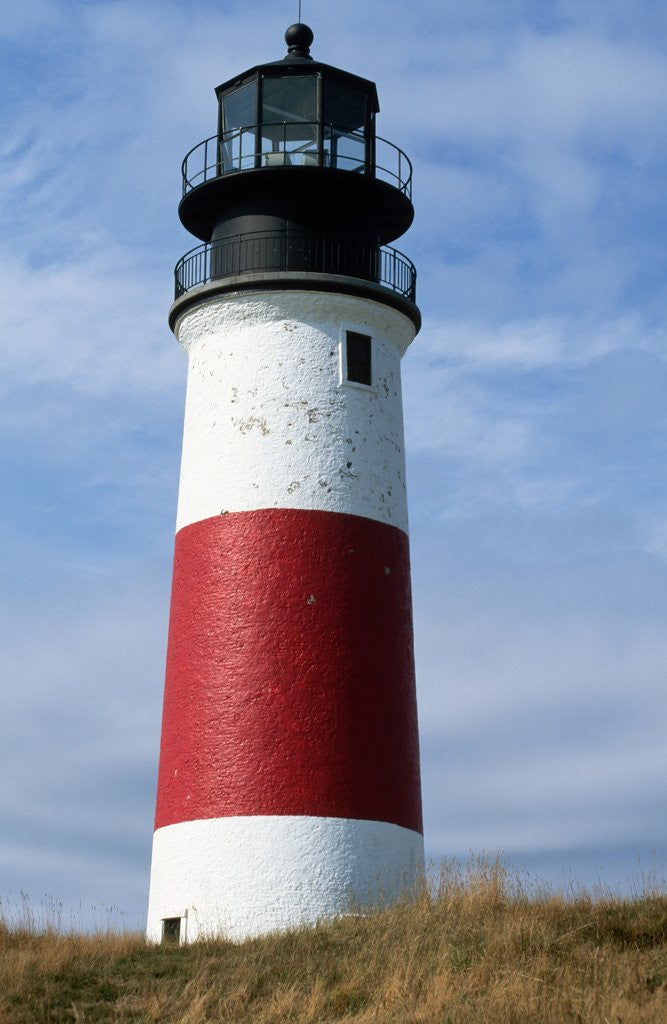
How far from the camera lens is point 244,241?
19156 millimetres

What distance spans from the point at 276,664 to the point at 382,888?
9.36ft

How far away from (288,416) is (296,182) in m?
3.18

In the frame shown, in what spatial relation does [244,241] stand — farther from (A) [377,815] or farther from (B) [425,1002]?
(B) [425,1002]

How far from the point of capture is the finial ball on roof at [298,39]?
2033cm

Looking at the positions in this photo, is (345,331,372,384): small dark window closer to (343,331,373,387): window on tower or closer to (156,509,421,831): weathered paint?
(343,331,373,387): window on tower

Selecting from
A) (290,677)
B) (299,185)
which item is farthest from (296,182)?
(290,677)

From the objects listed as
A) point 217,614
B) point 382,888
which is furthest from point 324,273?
point 382,888

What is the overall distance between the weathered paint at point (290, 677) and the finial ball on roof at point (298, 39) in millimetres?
6774

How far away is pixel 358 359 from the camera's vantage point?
18797 mm

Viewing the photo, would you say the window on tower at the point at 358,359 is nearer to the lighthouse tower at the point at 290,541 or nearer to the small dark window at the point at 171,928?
the lighthouse tower at the point at 290,541

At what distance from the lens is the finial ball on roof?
20328 millimetres

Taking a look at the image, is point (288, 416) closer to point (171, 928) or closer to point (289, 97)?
point (289, 97)

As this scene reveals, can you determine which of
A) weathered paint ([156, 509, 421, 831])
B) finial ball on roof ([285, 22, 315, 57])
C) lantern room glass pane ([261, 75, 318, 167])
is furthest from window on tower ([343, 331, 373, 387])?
finial ball on roof ([285, 22, 315, 57])

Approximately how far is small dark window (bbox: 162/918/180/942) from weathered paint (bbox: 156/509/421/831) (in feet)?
3.94
